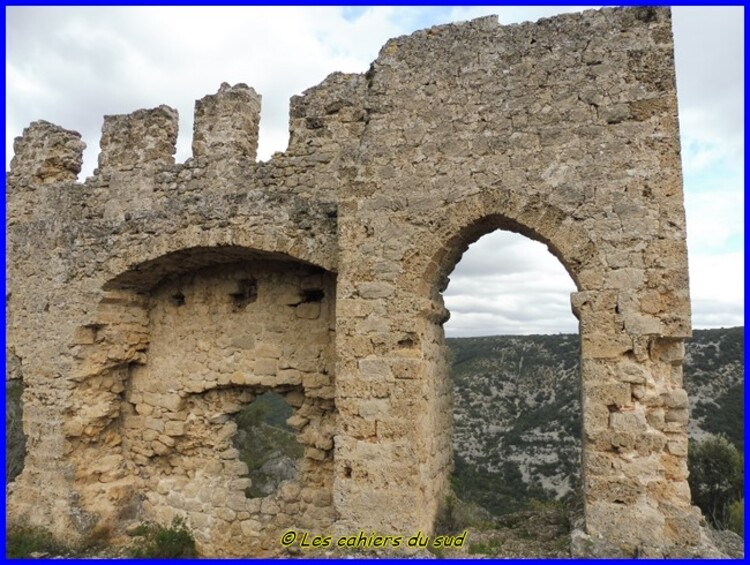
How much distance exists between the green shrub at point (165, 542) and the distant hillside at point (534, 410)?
20.8 feet

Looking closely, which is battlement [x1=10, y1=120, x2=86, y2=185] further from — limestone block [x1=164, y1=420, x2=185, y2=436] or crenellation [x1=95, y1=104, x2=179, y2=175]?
limestone block [x1=164, y1=420, x2=185, y2=436]

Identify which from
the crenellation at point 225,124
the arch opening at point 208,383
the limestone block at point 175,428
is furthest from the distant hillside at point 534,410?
the crenellation at point 225,124

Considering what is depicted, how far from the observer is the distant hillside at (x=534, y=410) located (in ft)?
44.7

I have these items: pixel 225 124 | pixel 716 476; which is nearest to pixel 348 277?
pixel 225 124

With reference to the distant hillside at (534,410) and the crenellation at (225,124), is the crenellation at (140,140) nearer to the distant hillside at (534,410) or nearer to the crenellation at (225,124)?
the crenellation at (225,124)

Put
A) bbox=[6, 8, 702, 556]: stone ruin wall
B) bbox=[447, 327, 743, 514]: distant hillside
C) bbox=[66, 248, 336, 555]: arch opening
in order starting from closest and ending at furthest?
bbox=[6, 8, 702, 556]: stone ruin wall, bbox=[66, 248, 336, 555]: arch opening, bbox=[447, 327, 743, 514]: distant hillside

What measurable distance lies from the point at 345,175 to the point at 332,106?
1683 millimetres

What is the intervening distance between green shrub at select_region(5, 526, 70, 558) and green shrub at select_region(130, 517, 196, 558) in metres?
0.72

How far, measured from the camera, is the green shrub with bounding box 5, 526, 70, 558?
585cm

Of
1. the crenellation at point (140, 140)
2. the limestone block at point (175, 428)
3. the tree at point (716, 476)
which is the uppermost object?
the crenellation at point (140, 140)

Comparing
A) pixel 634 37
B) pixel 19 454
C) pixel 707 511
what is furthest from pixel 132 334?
pixel 707 511

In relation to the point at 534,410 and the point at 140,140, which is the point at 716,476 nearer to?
the point at 534,410

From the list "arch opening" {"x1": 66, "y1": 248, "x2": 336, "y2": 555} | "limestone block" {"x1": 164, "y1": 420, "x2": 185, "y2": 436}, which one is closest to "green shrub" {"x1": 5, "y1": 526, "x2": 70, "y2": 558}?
"arch opening" {"x1": 66, "y1": 248, "x2": 336, "y2": 555}

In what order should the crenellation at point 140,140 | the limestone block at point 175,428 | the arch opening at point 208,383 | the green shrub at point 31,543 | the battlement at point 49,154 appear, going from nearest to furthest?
the green shrub at point 31,543
the arch opening at point 208,383
the limestone block at point 175,428
the crenellation at point 140,140
the battlement at point 49,154
